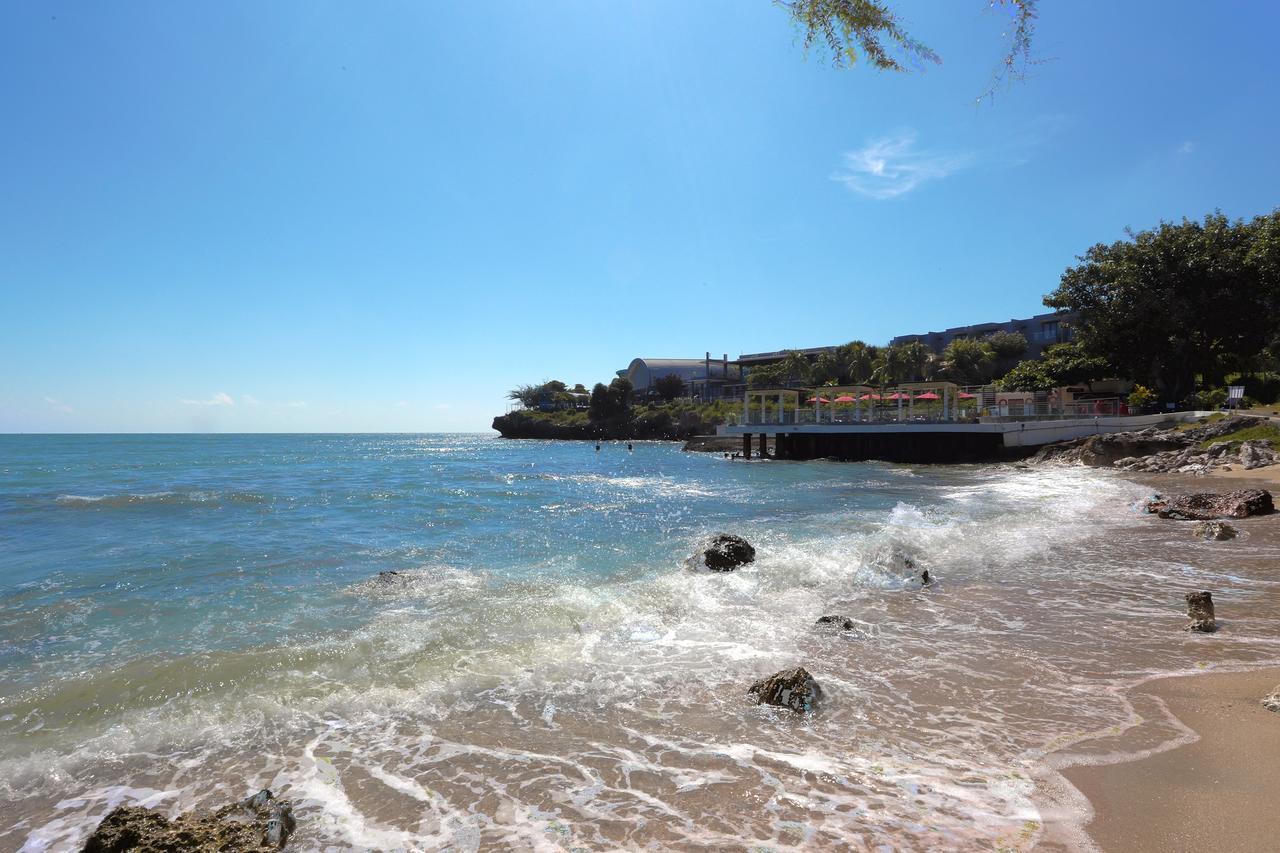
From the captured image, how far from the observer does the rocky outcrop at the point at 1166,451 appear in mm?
27000

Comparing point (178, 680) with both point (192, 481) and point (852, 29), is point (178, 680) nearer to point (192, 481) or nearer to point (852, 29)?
point (852, 29)

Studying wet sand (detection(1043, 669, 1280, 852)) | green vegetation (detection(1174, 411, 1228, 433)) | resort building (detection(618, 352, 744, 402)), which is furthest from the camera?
resort building (detection(618, 352, 744, 402))

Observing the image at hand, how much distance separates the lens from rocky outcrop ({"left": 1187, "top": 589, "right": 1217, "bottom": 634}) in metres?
7.26

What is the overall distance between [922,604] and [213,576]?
12.0 metres

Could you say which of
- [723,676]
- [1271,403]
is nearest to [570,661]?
[723,676]

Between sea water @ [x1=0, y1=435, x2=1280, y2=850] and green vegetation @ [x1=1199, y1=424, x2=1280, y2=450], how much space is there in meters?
18.6

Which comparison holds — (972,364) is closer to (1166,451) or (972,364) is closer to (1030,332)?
(1030,332)

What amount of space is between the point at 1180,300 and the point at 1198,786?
48106 mm

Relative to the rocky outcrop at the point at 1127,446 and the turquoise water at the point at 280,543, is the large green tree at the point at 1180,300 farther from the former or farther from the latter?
the turquoise water at the point at 280,543

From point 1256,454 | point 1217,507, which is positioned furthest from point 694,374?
point 1217,507

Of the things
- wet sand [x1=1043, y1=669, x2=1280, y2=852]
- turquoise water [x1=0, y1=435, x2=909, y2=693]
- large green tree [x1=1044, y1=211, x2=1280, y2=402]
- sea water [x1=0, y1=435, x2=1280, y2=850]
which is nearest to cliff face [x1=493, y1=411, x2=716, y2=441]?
large green tree [x1=1044, y1=211, x2=1280, y2=402]

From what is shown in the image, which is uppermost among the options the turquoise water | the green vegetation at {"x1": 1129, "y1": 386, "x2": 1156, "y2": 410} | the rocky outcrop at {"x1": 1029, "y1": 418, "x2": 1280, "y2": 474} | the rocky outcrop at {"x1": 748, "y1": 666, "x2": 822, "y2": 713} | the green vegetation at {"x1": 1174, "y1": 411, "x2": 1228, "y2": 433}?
the green vegetation at {"x1": 1129, "y1": 386, "x2": 1156, "y2": 410}

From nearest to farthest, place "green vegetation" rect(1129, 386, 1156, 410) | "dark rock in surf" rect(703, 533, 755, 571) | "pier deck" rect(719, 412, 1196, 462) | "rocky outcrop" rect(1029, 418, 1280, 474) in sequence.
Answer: "dark rock in surf" rect(703, 533, 755, 571), "rocky outcrop" rect(1029, 418, 1280, 474), "pier deck" rect(719, 412, 1196, 462), "green vegetation" rect(1129, 386, 1156, 410)

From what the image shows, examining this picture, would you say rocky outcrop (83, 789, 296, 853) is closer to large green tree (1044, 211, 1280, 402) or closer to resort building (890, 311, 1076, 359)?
large green tree (1044, 211, 1280, 402)
